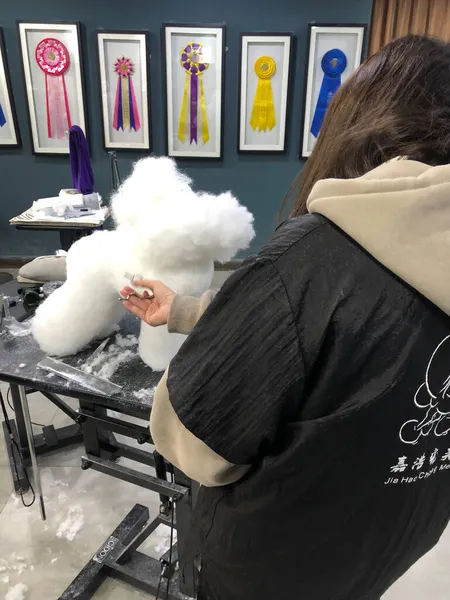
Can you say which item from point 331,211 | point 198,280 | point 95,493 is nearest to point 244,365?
point 331,211

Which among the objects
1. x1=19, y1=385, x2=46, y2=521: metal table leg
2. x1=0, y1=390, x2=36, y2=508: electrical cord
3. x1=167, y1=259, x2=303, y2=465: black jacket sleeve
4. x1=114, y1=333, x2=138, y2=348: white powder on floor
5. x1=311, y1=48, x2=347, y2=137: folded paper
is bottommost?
x1=0, y1=390, x2=36, y2=508: electrical cord

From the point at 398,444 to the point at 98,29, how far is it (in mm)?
3519

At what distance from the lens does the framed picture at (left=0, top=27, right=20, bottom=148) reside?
3375 millimetres

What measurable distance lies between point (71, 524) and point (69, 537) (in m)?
0.05

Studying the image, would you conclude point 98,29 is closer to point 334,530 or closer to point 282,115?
point 282,115

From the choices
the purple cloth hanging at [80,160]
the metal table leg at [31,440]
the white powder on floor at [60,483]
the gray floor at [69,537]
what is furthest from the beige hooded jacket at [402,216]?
the purple cloth hanging at [80,160]

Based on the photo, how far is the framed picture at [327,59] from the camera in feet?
10.8

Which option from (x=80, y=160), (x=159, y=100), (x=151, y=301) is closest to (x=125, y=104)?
(x=159, y=100)

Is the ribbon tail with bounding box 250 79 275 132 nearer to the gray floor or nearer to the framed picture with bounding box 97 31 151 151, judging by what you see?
the framed picture with bounding box 97 31 151 151

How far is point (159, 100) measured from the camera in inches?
136

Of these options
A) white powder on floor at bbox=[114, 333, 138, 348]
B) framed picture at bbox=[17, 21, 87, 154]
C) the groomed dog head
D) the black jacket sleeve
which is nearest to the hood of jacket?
the black jacket sleeve

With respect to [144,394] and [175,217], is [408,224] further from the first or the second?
[144,394]

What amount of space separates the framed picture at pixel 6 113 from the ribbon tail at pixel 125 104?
794 mm

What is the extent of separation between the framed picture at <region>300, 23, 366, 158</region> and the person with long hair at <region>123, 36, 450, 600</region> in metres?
2.85
